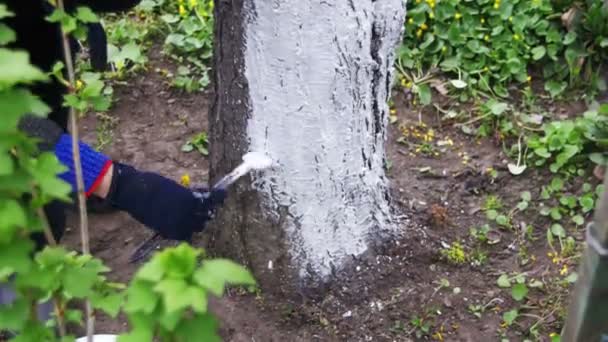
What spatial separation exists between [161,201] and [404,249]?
0.69 metres

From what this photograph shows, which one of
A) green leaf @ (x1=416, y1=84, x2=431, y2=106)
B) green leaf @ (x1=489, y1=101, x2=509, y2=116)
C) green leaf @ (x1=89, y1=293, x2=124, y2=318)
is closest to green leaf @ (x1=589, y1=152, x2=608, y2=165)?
green leaf @ (x1=489, y1=101, x2=509, y2=116)

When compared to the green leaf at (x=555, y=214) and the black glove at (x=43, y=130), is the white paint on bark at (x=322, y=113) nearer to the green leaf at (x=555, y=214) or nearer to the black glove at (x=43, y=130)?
the black glove at (x=43, y=130)

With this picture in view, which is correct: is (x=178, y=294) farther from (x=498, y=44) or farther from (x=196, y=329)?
(x=498, y=44)

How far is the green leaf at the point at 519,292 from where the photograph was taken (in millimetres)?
2363

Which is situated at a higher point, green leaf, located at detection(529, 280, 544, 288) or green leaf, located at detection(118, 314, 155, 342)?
green leaf, located at detection(118, 314, 155, 342)

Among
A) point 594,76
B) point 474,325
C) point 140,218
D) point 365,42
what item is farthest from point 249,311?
point 594,76

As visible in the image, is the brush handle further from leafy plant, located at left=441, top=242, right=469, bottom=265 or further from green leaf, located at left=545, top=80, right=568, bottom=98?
green leaf, located at left=545, top=80, right=568, bottom=98

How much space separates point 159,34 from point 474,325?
1.82 metres

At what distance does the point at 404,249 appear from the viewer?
8.02ft

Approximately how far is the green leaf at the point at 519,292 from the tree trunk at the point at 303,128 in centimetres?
38

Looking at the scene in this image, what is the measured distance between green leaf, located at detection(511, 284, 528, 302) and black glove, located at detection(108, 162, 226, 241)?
84cm

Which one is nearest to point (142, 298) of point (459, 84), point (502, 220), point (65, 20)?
point (65, 20)

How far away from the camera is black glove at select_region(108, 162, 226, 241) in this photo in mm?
2266

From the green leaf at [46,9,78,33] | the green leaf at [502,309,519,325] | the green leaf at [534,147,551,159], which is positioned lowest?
the green leaf at [502,309,519,325]
